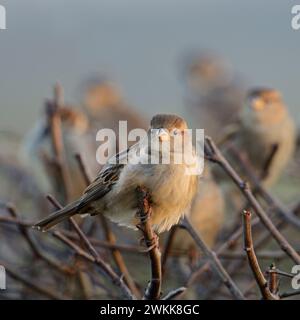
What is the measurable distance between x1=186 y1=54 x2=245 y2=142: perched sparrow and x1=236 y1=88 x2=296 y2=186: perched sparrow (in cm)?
197

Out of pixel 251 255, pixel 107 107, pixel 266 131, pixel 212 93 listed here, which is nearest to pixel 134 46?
pixel 212 93

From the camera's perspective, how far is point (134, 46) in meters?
9.52

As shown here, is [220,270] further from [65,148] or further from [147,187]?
[65,148]

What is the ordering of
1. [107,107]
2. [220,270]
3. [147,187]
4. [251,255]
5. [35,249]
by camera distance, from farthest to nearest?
1. [107,107]
2. [35,249]
3. [220,270]
4. [147,187]
5. [251,255]

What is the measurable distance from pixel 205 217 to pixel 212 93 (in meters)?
5.08

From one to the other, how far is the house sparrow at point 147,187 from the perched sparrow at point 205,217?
1.56 m

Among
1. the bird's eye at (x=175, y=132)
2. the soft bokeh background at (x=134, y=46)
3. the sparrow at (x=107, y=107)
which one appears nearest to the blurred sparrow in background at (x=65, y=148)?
the sparrow at (x=107, y=107)

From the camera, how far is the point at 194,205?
398 centimetres

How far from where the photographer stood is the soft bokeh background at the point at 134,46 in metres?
7.62

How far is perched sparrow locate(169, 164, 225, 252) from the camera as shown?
3941 mm

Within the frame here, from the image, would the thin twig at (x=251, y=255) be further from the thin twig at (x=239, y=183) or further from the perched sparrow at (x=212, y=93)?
the perched sparrow at (x=212, y=93)

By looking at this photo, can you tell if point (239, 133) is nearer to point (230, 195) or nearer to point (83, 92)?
point (230, 195)

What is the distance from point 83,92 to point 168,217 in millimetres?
6660
